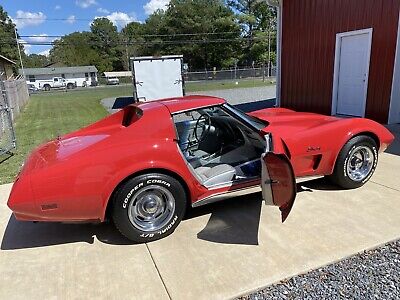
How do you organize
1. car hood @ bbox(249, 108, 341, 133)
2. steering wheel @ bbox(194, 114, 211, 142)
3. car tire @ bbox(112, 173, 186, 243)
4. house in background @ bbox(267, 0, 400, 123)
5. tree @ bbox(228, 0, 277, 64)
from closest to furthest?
car tire @ bbox(112, 173, 186, 243) → car hood @ bbox(249, 108, 341, 133) → steering wheel @ bbox(194, 114, 211, 142) → house in background @ bbox(267, 0, 400, 123) → tree @ bbox(228, 0, 277, 64)

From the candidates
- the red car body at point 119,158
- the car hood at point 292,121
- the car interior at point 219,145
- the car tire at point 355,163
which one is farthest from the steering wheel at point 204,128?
the car tire at point 355,163

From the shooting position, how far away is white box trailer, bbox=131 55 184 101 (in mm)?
15539

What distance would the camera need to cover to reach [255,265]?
270cm

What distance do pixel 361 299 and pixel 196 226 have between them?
1.67 metres

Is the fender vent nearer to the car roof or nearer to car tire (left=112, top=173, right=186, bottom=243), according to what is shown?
car tire (left=112, top=173, right=186, bottom=243)

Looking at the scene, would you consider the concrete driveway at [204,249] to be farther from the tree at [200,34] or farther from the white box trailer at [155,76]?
the tree at [200,34]

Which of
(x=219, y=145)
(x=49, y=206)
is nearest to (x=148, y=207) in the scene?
(x=49, y=206)

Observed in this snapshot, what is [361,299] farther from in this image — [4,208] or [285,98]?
[285,98]

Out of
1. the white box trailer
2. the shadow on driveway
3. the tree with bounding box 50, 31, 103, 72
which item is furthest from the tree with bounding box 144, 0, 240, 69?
the shadow on driveway

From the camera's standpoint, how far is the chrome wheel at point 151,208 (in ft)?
9.95

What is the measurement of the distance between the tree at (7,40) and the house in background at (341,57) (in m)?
58.9

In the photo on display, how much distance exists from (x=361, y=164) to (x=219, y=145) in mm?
1848

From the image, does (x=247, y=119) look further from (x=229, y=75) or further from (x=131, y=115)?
(x=229, y=75)

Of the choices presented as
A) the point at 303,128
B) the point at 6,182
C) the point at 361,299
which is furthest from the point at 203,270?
the point at 6,182
